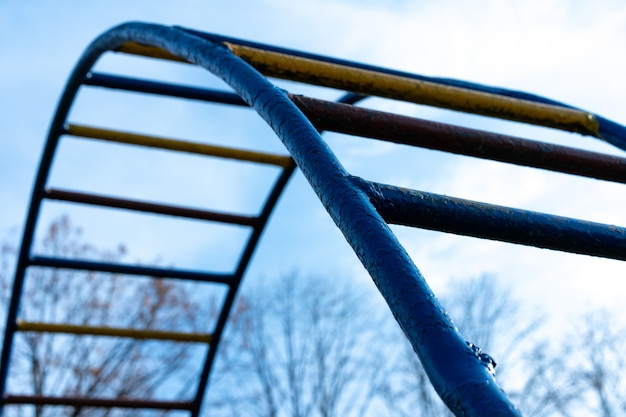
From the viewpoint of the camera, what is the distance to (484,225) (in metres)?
1.21

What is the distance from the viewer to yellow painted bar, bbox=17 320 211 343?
3215mm

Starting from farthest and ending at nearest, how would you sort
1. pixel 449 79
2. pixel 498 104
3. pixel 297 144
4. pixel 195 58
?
pixel 449 79 → pixel 498 104 → pixel 195 58 → pixel 297 144

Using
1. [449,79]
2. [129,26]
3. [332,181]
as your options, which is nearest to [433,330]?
[332,181]

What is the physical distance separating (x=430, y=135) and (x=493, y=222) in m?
0.34

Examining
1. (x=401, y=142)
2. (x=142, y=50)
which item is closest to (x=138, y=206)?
(x=142, y=50)

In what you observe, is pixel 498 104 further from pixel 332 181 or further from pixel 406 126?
pixel 332 181

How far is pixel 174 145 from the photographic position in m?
2.86

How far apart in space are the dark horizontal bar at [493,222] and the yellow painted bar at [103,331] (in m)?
2.37

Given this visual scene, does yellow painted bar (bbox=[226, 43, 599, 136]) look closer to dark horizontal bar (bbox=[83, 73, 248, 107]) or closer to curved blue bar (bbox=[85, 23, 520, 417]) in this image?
curved blue bar (bbox=[85, 23, 520, 417])

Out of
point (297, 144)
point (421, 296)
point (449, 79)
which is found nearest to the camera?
point (421, 296)

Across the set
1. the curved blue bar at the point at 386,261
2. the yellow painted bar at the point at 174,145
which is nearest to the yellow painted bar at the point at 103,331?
the yellow painted bar at the point at 174,145

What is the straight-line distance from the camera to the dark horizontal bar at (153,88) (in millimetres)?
2598

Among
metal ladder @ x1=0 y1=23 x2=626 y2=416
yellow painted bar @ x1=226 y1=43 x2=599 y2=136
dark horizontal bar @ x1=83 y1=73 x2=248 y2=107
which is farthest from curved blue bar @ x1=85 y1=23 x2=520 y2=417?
dark horizontal bar @ x1=83 y1=73 x2=248 y2=107

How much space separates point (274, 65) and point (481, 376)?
116 cm
